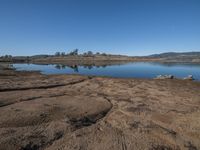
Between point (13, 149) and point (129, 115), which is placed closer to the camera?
point (13, 149)

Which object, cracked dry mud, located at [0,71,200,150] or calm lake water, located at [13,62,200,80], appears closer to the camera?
cracked dry mud, located at [0,71,200,150]

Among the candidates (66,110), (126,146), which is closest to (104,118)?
(66,110)

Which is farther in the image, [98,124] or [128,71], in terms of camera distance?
[128,71]

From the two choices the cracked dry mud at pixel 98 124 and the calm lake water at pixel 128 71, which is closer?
the cracked dry mud at pixel 98 124

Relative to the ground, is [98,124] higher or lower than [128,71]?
higher

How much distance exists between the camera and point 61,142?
582cm

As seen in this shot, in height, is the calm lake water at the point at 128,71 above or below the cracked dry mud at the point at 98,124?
below

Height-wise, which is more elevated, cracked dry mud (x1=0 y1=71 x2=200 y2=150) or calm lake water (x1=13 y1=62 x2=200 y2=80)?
cracked dry mud (x1=0 y1=71 x2=200 y2=150)

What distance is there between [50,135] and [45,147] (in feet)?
2.28

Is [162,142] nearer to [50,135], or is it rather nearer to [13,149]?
[50,135]

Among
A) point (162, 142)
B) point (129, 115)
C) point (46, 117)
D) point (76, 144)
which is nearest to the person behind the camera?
point (76, 144)

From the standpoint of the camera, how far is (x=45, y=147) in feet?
18.1

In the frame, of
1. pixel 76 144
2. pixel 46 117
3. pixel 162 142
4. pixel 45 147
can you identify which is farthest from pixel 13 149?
pixel 162 142

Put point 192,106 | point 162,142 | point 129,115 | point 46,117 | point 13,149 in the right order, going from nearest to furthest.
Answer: point 13,149 < point 162,142 < point 46,117 < point 129,115 < point 192,106
